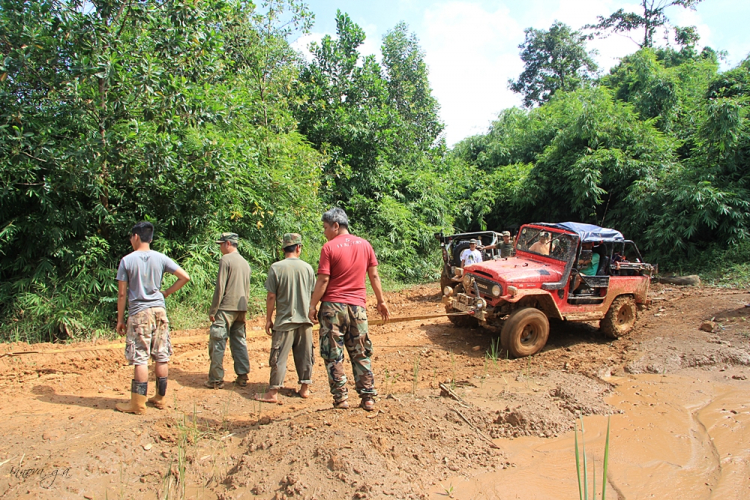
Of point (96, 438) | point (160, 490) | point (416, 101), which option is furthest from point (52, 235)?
point (416, 101)

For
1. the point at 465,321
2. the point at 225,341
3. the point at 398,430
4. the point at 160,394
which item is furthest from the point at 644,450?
the point at 160,394

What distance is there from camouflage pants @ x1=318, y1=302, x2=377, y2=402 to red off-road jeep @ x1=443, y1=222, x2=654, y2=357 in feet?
9.62

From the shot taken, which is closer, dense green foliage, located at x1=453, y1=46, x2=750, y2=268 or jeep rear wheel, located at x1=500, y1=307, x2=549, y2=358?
jeep rear wheel, located at x1=500, y1=307, x2=549, y2=358

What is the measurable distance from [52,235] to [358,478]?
5.97 metres

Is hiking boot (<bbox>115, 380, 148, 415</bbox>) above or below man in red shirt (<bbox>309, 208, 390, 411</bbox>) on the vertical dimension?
below

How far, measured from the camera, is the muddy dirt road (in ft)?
11.3

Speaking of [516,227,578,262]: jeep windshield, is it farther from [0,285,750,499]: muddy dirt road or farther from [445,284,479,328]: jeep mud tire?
[0,285,750,499]: muddy dirt road

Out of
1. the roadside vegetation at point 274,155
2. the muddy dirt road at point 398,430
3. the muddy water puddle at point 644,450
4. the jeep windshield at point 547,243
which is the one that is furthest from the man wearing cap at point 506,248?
the roadside vegetation at point 274,155

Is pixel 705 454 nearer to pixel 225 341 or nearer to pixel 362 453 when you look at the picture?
pixel 362 453

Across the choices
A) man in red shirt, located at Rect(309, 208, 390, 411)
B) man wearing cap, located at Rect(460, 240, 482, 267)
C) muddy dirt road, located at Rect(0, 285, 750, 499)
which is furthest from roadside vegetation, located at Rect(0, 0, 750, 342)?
man in red shirt, located at Rect(309, 208, 390, 411)

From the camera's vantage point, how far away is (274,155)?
34.0ft

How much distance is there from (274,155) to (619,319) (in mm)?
7437

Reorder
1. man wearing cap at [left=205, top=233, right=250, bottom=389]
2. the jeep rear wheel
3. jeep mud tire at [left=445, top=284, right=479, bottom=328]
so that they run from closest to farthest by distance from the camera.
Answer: man wearing cap at [left=205, top=233, right=250, bottom=389], the jeep rear wheel, jeep mud tire at [left=445, top=284, right=479, bottom=328]

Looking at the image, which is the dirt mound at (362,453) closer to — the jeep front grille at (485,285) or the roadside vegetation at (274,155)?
the jeep front grille at (485,285)
